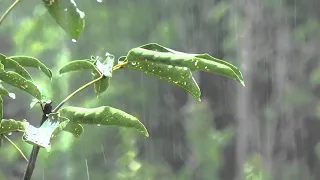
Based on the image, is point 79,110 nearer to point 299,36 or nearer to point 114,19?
point 114,19

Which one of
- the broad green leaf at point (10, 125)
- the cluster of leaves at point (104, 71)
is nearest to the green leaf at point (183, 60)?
the cluster of leaves at point (104, 71)

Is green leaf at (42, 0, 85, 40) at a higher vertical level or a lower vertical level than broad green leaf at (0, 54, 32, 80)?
higher

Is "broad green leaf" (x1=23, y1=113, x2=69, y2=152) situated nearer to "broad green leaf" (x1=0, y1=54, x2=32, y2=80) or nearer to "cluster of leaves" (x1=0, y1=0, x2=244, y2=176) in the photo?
"cluster of leaves" (x1=0, y1=0, x2=244, y2=176)

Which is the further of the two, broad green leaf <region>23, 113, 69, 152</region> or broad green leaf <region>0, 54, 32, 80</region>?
broad green leaf <region>0, 54, 32, 80</region>

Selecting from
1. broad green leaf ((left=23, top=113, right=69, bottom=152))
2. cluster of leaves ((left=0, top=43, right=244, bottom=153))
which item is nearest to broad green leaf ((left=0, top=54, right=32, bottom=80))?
cluster of leaves ((left=0, top=43, right=244, bottom=153))

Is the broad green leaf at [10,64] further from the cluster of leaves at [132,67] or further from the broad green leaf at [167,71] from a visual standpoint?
the broad green leaf at [167,71]

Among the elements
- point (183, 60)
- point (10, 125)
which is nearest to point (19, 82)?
point (10, 125)
